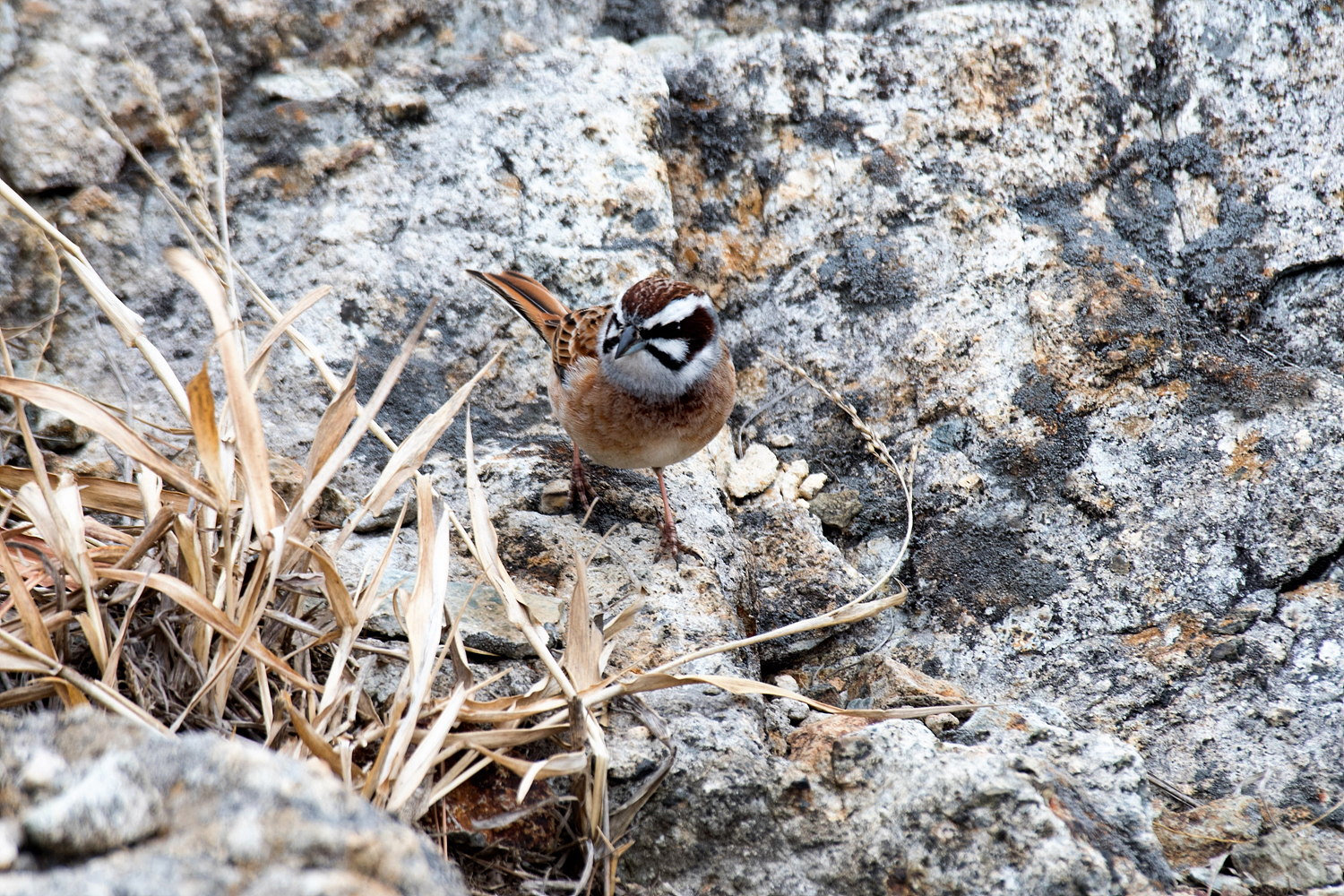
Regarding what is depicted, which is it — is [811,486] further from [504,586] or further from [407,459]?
[407,459]

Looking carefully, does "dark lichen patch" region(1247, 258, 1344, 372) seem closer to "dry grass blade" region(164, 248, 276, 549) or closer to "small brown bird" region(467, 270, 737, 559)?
"small brown bird" region(467, 270, 737, 559)

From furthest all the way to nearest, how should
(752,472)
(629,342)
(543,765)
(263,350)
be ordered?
(752,472) → (629,342) → (263,350) → (543,765)

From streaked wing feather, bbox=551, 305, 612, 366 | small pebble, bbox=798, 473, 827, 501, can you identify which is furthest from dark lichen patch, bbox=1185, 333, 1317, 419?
streaked wing feather, bbox=551, 305, 612, 366

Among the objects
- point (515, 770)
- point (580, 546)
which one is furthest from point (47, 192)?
point (515, 770)

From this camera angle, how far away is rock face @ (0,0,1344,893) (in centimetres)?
317

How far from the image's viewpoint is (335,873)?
4.41 ft

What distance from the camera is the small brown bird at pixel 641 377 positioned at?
141 inches

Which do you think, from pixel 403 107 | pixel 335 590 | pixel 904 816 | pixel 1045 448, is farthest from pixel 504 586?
pixel 403 107

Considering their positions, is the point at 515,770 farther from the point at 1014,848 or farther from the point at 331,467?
the point at 1014,848

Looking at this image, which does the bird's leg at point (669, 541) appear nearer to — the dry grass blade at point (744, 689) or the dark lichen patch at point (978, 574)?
the dry grass blade at point (744, 689)

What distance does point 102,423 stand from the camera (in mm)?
2434

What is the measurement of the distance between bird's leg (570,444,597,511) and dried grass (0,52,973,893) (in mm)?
996

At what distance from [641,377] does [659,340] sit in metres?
0.24

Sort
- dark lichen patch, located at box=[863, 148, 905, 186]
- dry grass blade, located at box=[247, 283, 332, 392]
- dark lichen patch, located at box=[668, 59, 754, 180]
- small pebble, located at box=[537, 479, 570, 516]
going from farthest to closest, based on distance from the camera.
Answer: dark lichen patch, located at box=[668, 59, 754, 180], dark lichen patch, located at box=[863, 148, 905, 186], small pebble, located at box=[537, 479, 570, 516], dry grass blade, located at box=[247, 283, 332, 392]
